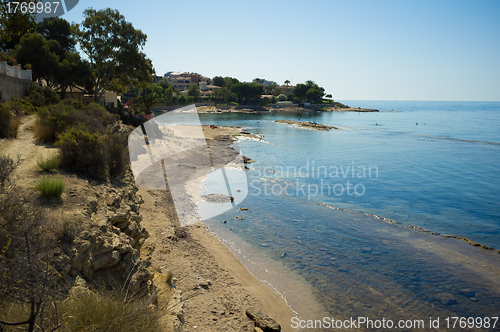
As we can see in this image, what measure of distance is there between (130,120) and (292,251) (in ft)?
91.7

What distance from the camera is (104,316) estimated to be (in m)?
3.83

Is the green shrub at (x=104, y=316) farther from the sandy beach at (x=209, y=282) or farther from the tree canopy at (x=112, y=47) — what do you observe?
the tree canopy at (x=112, y=47)

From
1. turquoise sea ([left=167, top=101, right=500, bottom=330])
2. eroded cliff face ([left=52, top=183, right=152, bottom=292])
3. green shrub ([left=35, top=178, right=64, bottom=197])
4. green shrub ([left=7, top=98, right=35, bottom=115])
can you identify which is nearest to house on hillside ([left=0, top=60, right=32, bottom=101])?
green shrub ([left=7, top=98, right=35, bottom=115])

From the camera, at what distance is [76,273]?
5.25 meters

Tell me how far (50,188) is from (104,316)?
4095 millimetres

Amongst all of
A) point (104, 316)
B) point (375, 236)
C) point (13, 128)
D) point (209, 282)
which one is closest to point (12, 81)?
point (13, 128)

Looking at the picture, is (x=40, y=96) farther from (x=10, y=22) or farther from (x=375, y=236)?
(x=375, y=236)

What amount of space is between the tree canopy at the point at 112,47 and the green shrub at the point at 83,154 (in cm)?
2482

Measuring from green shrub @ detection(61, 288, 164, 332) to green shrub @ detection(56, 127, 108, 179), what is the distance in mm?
5899

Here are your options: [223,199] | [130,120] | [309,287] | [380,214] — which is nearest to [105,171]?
[309,287]

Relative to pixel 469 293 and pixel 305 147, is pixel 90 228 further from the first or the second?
pixel 305 147

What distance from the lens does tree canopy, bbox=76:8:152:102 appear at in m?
29.4

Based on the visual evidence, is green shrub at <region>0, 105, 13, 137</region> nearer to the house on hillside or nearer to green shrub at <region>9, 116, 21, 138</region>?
green shrub at <region>9, 116, 21, 138</region>

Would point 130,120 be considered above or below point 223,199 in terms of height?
above
